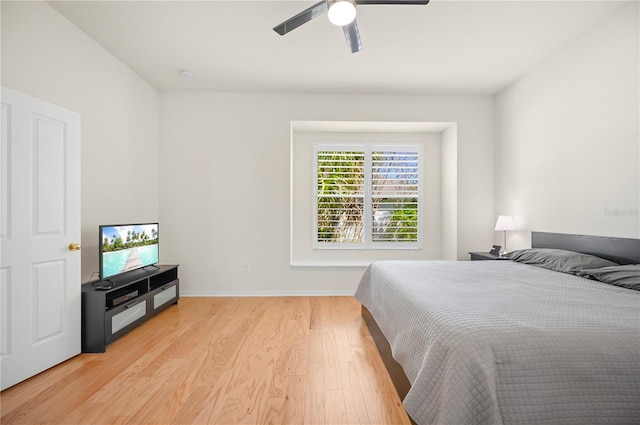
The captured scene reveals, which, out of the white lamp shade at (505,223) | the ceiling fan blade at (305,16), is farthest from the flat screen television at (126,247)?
the white lamp shade at (505,223)

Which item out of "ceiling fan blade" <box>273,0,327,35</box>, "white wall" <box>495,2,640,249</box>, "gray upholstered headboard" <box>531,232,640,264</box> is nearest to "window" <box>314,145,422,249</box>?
"white wall" <box>495,2,640,249</box>

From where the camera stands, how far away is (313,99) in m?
4.30

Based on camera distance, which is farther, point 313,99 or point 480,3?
point 313,99

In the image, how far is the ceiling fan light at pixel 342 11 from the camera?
199 cm

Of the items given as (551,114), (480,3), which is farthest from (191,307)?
(551,114)

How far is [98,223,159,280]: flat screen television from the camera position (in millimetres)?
2729

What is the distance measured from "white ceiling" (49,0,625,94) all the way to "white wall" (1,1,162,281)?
0.19 meters

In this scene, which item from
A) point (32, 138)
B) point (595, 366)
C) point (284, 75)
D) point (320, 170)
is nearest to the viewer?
point (595, 366)

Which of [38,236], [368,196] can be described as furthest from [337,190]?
[38,236]

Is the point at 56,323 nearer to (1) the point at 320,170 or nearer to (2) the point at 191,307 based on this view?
(2) the point at 191,307

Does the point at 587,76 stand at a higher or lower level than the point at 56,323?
higher

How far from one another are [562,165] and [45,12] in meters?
4.68

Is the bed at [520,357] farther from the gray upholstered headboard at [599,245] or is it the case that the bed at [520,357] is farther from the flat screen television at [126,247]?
the flat screen television at [126,247]

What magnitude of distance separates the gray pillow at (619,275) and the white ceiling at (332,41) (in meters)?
2.02
